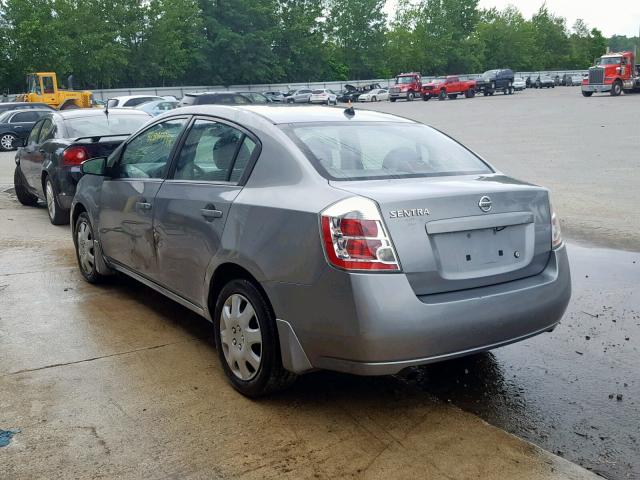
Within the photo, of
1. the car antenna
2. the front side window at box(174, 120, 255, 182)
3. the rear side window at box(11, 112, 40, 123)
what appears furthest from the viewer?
the rear side window at box(11, 112, 40, 123)

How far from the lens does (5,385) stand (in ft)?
14.4

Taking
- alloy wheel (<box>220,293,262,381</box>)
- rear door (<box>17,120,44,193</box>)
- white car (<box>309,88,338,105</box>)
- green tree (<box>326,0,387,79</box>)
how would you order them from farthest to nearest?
green tree (<box>326,0,387,79</box>), white car (<box>309,88,338,105</box>), rear door (<box>17,120,44,193</box>), alloy wheel (<box>220,293,262,381</box>)

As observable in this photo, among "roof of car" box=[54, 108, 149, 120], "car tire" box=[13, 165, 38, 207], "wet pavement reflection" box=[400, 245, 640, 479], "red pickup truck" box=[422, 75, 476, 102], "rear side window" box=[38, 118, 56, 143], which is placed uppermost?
"red pickup truck" box=[422, 75, 476, 102]

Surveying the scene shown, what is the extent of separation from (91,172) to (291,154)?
2.49 meters

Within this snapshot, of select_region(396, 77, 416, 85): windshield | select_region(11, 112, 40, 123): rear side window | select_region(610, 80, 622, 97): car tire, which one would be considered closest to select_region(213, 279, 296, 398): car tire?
select_region(11, 112, 40, 123): rear side window

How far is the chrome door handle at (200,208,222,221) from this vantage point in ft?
13.9

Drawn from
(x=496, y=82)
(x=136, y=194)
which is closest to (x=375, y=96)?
(x=496, y=82)

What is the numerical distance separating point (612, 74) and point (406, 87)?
1789cm

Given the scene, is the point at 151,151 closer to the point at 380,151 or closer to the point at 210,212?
the point at 210,212

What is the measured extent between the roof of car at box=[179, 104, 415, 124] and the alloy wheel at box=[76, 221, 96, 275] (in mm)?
1980

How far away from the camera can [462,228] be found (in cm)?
361

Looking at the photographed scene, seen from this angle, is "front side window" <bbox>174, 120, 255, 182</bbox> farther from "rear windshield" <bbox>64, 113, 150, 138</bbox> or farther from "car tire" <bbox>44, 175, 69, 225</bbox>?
"rear windshield" <bbox>64, 113, 150, 138</bbox>

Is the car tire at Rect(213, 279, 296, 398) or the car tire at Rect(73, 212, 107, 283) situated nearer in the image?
the car tire at Rect(213, 279, 296, 398)

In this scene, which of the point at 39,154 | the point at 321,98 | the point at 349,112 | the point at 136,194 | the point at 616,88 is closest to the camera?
the point at 349,112
